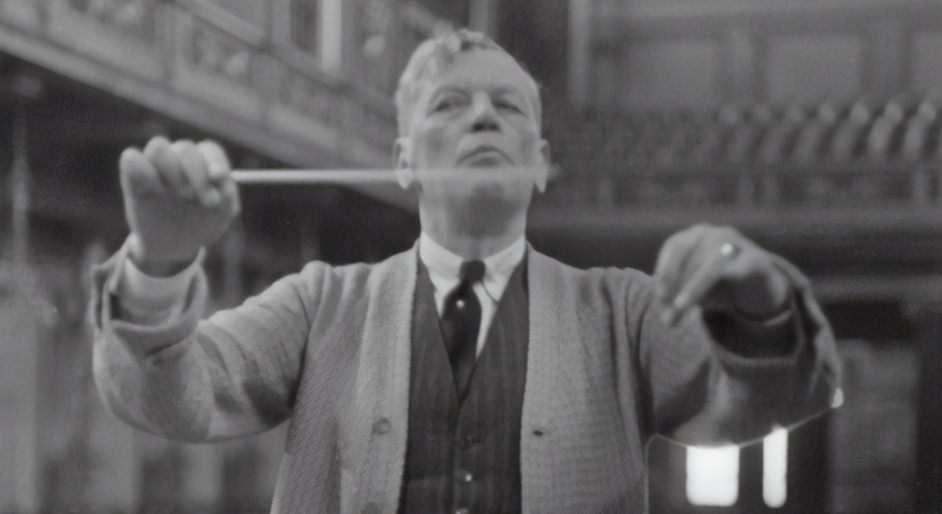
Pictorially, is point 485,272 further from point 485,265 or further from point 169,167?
point 169,167

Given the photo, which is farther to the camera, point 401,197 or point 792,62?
point 792,62

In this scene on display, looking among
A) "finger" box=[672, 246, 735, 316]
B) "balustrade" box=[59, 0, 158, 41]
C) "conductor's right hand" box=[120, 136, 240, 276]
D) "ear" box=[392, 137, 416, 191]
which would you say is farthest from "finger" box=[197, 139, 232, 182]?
"balustrade" box=[59, 0, 158, 41]

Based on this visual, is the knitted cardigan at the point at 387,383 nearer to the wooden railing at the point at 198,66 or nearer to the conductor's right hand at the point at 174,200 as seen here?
the conductor's right hand at the point at 174,200

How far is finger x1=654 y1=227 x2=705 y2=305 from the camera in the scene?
51 cm

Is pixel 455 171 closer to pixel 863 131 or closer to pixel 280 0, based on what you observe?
pixel 280 0

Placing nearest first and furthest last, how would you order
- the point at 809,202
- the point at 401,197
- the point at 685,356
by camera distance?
the point at 685,356
the point at 401,197
the point at 809,202

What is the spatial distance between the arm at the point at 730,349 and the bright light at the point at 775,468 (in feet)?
0.63

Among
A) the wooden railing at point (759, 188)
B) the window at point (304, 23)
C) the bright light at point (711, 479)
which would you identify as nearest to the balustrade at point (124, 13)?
the window at point (304, 23)

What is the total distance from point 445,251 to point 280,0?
912 mm

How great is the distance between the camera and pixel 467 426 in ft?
2.20

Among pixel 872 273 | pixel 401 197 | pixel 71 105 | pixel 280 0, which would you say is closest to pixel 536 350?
pixel 401 197

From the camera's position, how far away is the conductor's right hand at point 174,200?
575 millimetres

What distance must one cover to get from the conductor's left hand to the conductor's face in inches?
6.5

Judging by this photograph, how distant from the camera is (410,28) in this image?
1088 millimetres
